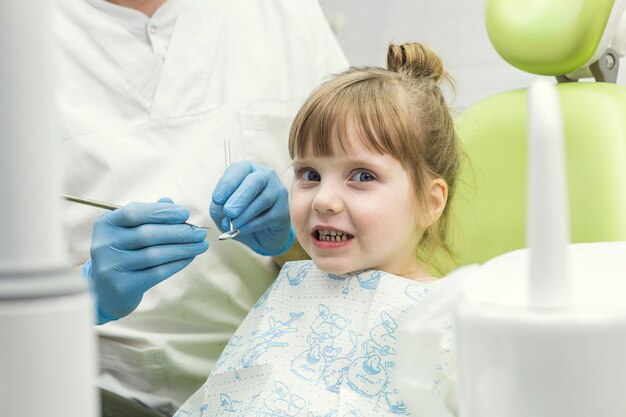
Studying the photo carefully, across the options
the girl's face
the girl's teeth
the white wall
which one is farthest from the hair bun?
the white wall

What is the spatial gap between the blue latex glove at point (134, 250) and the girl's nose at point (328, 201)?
0.20 meters

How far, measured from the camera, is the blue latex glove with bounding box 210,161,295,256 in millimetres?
1356

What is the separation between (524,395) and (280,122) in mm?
1218

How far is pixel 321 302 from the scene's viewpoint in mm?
1289

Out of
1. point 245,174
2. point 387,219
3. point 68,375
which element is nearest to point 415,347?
point 68,375

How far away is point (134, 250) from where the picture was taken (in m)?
1.25

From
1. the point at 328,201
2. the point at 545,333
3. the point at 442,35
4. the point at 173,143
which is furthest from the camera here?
the point at 442,35

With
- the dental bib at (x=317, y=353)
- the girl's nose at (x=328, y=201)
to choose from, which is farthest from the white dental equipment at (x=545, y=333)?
the girl's nose at (x=328, y=201)

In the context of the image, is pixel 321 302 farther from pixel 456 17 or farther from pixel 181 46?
pixel 456 17

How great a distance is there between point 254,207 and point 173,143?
0.30m

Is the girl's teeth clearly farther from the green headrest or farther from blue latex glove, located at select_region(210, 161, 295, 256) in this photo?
the green headrest

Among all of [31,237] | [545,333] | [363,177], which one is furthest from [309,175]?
[31,237]

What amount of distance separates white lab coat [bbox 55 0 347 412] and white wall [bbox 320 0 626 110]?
94 cm

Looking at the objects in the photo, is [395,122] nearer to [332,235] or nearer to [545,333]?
[332,235]
